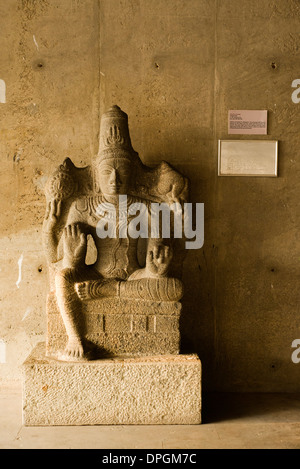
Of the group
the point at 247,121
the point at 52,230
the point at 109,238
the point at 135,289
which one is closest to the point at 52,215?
the point at 52,230

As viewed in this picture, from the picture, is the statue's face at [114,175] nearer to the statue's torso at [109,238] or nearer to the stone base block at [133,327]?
the statue's torso at [109,238]

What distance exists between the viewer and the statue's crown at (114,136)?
9.68 feet

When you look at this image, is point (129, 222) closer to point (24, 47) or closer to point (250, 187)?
point (250, 187)

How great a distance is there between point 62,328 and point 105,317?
1.02 ft

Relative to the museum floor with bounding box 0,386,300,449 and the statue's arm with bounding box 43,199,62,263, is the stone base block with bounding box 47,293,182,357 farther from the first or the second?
A: the museum floor with bounding box 0,386,300,449

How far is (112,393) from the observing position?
2760mm

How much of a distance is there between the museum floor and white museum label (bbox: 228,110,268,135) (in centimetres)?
209

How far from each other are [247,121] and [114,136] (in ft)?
3.72

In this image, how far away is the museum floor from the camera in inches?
99.3

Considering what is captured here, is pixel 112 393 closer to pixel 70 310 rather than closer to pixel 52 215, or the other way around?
pixel 70 310

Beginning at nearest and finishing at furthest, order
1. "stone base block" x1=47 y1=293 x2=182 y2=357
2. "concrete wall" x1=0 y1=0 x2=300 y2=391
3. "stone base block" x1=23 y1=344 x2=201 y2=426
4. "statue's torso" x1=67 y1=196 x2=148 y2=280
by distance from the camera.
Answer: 1. "stone base block" x1=23 y1=344 x2=201 y2=426
2. "stone base block" x1=47 y1=293 x2=182 y2=357
3. "statue's torso" x1=67 y1=196 x2=148 y2=280
4. "concrete wall" x1=0 y1=0 x2=300 y2=391

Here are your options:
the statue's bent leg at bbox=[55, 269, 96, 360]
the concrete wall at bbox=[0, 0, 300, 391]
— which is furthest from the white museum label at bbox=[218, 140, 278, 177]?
the statue's bent leg at bbox=[55, 269, 96, 360]

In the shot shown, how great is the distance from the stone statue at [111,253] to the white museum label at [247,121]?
0.69m

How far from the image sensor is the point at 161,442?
2547mm
